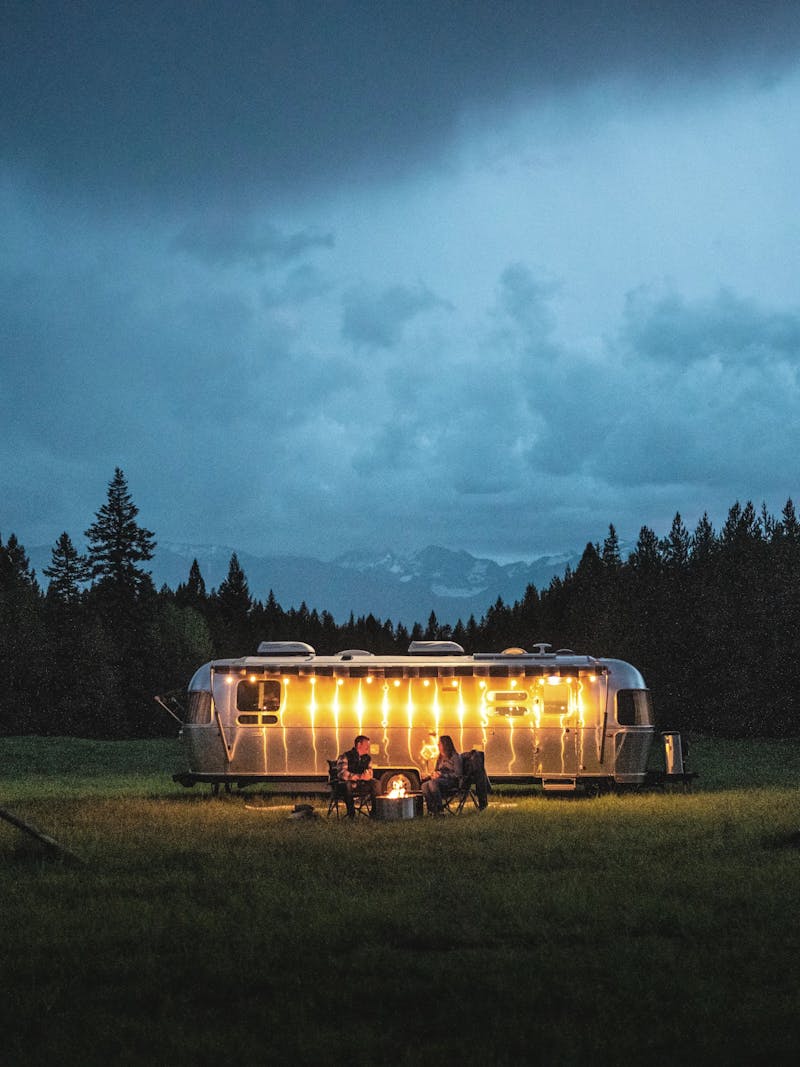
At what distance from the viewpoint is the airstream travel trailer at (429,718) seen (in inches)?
920

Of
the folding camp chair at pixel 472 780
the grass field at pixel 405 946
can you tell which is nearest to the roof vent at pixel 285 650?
the folding camp chair at pixel 472 780

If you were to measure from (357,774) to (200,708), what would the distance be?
4.75 metres

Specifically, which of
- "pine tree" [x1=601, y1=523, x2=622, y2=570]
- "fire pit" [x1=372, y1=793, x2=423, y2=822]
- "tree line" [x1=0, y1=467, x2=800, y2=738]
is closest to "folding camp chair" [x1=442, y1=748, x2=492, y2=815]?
"fire pit" [x1=372, y1=793, x2=423, y2=822]

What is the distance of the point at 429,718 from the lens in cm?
2348

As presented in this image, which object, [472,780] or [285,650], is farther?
[285,650]

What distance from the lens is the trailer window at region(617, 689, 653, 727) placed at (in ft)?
77.3

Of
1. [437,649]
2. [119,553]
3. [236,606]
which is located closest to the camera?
[437,649]

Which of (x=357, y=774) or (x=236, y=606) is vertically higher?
(x=236, y=606)

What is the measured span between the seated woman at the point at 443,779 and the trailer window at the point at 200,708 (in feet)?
17.1

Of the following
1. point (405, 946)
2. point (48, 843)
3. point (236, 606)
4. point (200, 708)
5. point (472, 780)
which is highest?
point (236, 606)

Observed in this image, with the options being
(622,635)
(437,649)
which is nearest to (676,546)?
(622,635)

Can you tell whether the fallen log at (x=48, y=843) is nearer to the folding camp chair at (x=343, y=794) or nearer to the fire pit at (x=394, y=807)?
the fire pit at (x=394, y=807)

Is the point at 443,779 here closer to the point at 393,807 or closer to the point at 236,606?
the point at 393,807

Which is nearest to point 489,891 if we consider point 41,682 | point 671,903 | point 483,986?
point 671,903
